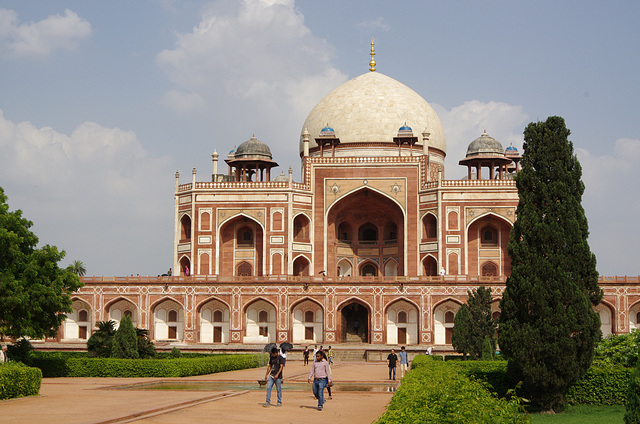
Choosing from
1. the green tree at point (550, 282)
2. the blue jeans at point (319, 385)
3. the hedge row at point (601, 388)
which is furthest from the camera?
the hedge row at point (601, 388)

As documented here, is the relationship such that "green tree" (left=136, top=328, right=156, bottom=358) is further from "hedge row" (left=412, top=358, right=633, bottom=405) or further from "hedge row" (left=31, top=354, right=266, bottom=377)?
"hedge row" (left=412, top=358, right=633, bottom=405)

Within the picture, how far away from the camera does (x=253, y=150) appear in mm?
43562

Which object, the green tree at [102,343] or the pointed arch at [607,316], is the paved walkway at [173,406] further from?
the pointed arch at [607,316]

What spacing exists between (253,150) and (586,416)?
3109 cm

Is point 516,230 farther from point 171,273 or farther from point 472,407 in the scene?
point 171,273

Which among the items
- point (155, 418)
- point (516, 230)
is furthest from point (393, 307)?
point (155, 418)

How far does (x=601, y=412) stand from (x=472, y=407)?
7499 millimetres

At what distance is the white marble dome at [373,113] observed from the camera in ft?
148

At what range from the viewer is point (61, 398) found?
15.3m

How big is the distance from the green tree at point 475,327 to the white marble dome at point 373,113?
1724 centimetres

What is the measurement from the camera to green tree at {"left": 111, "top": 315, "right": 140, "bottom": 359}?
2344cm

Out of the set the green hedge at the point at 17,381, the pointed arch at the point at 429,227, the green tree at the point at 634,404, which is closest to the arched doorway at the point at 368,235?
the pointed arch at the point at 429,227

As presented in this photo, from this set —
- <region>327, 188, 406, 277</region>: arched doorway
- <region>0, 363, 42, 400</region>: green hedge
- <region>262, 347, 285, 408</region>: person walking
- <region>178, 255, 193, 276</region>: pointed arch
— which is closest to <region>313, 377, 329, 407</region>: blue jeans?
<region>262, 347, 285, 408</region>: person walking

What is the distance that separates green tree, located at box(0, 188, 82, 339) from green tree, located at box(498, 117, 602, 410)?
38.3ft
